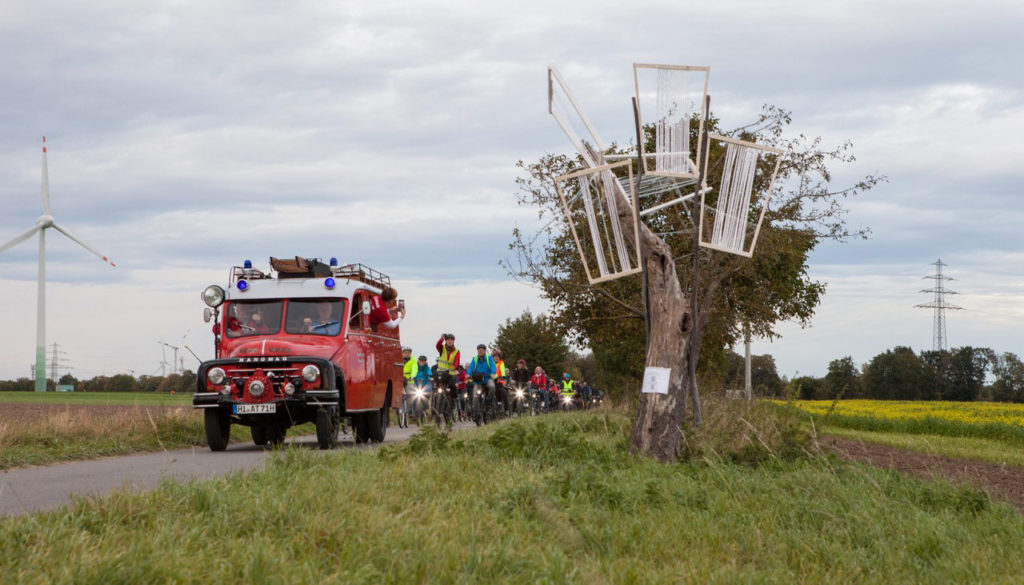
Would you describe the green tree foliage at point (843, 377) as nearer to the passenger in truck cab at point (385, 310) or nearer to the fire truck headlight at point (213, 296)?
the passenger in truck cab at point (385, 310)

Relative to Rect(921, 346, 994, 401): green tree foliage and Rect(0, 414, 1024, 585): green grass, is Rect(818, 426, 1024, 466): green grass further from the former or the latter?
Rect(921, 346, 994, 401): green tree foliage

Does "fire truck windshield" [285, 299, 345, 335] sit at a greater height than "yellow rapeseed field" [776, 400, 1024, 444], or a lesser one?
greater

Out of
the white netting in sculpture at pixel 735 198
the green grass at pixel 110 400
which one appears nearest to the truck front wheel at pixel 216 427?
the white netting in sculpture at pixel 735 198

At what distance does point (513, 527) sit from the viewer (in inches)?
294

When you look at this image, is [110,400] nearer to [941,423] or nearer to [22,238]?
[22,238]

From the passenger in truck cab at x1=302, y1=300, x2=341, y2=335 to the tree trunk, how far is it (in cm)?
578

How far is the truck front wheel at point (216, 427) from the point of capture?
1600 cm

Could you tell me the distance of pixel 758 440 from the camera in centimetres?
1307

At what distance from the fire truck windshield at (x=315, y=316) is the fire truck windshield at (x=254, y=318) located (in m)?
0.21

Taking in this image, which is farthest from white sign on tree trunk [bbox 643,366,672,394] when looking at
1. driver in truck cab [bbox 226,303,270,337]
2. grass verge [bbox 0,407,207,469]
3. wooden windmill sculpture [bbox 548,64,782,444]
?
driver in truck cab [bbox 226,303,270,337]

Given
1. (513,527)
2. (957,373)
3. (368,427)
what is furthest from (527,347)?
(513,527)

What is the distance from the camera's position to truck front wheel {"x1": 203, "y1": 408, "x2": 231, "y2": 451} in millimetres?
15997

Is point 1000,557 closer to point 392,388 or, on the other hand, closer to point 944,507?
point 944,507

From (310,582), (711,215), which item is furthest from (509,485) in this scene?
(711,215)
